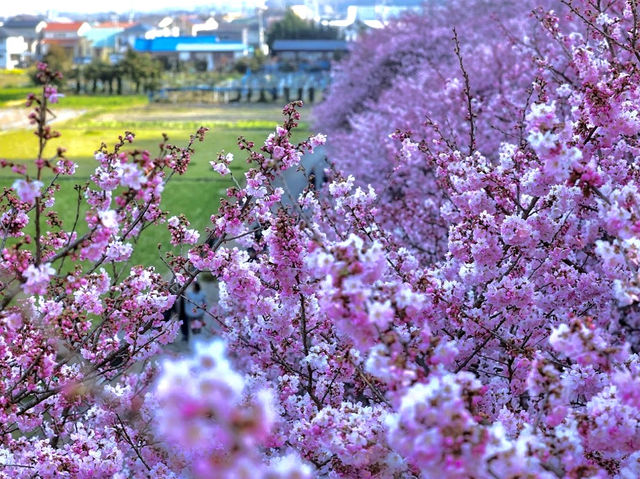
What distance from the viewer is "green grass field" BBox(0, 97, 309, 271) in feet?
79.1

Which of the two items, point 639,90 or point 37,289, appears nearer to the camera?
point 37,289

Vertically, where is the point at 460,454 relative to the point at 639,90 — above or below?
below

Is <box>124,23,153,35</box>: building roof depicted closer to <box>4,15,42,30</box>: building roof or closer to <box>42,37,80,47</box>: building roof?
<box>42,37,80,47</box>: building roof

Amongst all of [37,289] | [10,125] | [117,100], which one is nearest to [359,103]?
[37,289]

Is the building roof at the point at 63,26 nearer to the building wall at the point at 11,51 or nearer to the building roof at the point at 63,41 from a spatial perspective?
the building roof at the point at 63,41

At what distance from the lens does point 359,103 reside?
2453cm

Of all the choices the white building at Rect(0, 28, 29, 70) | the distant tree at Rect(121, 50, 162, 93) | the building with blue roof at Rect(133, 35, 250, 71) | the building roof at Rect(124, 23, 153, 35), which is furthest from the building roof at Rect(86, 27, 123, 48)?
the distant tree at Rect(121, 50, 162, 93)

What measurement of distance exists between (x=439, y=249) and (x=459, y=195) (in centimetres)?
334

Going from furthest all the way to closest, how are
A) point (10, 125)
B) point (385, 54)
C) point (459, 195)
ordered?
1. point (10, 125)
2. point (385, 54)
3. point (459, 195)

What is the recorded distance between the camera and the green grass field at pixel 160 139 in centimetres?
2411

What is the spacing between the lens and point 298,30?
317ft

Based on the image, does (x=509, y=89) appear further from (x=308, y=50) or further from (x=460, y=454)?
(x=308, y=50)

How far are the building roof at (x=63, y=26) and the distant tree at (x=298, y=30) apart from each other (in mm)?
26955

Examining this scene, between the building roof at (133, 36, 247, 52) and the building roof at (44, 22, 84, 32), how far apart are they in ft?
27.1
